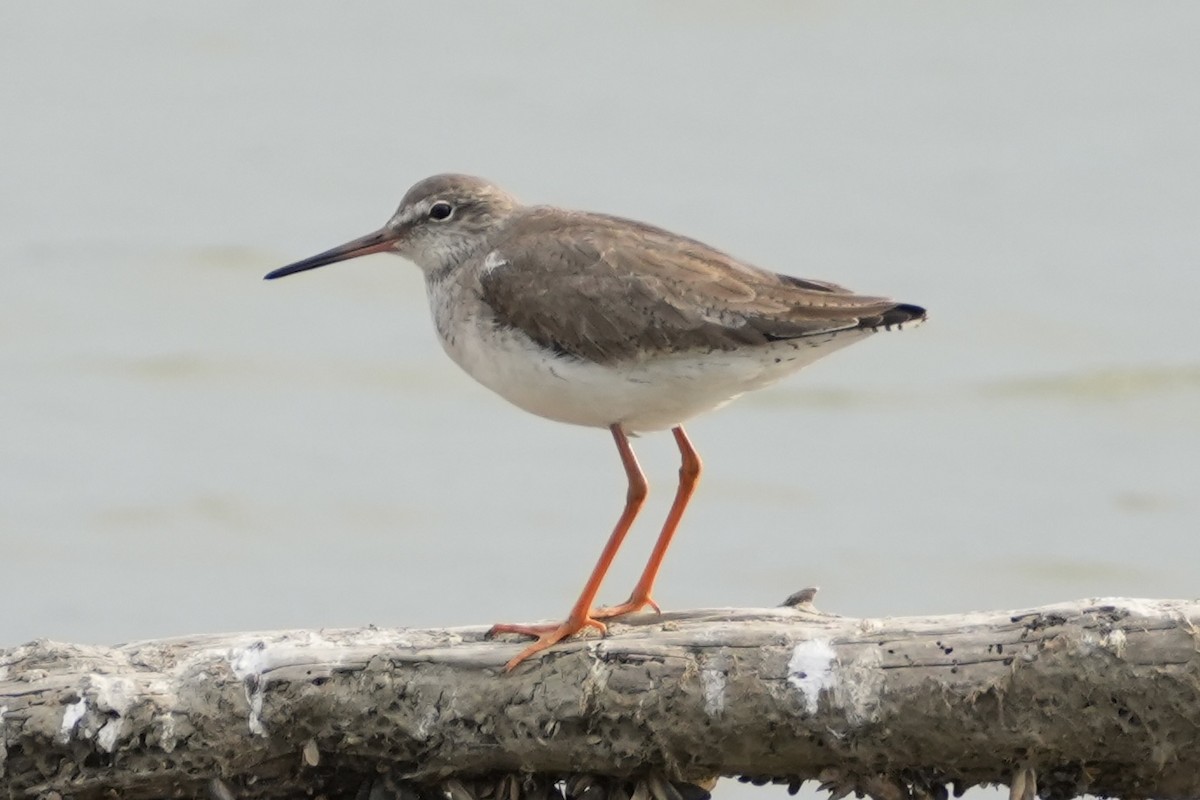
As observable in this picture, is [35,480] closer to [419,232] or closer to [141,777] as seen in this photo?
[419,232]

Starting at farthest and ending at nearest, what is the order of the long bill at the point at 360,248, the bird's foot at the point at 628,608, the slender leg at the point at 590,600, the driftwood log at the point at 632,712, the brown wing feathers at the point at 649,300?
the long bill at the point at 360,248, the bird's foot at the point at 628,608, the brown wing feathers at the point at 649,300, the slender leg at the point at 590,600, the driftwood log at the point at 632,712

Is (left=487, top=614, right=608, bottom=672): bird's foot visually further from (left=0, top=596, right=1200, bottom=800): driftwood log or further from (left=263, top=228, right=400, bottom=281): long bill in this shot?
(left=263, top=228, right=400, bottom=281): long bill

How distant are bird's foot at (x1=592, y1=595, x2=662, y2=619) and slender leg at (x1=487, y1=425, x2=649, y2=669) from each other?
71 mm

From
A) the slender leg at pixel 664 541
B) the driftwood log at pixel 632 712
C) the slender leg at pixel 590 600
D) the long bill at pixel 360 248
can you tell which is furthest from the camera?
the long bill at pixel 360 248

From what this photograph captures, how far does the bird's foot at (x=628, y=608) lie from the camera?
21.9 ft

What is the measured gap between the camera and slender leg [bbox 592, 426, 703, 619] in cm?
677

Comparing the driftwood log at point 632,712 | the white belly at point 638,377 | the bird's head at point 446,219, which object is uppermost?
the bird's head at point 446,219

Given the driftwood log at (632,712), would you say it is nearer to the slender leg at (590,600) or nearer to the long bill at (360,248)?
the slender leg at (590,600)

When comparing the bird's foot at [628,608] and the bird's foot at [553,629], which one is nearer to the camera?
the bird's foot at [553,629]

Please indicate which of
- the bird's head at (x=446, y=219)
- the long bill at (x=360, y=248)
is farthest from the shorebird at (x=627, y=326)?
the long bill at (x=360, y=248)

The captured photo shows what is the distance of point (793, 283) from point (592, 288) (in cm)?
76

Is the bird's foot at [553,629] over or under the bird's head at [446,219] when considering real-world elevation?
under

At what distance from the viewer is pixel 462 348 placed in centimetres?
671

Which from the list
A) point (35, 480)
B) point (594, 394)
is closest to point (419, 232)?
point (594, 394)
